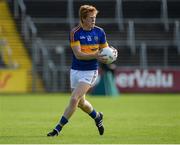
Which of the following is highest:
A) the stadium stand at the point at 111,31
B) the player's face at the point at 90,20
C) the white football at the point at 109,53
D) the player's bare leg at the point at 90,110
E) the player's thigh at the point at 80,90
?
the player's face at the point at 90,20

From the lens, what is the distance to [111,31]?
34.0 m

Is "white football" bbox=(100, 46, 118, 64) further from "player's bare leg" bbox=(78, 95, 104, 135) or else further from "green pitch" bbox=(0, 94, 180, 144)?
"green pitch" bbox=(0, 94, 180, 144)

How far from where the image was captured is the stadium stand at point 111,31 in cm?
3197

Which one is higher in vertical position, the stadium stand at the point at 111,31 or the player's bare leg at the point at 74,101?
the player's bare leg at the point at 74,101

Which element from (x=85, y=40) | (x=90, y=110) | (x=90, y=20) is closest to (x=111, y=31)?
(x=90, y=110)

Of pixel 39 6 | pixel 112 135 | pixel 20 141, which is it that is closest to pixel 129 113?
pixel 112 135

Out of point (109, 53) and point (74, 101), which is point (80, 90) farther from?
point (109, 53)

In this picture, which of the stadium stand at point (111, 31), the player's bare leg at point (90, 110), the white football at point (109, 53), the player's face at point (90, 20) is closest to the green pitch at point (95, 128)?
the player's bare leg at point (90, 110)

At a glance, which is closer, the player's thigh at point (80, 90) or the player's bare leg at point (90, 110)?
the player's thigh at point (80, 90)

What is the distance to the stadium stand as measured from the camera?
105 ft

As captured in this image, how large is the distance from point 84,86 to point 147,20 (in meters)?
23.4

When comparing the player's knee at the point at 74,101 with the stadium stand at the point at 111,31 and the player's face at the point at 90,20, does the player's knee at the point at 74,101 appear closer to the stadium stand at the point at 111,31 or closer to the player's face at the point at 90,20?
the player's face at the point at 90,20

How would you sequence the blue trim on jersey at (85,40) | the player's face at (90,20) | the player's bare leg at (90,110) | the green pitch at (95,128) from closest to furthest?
the green pitch at (95,128) < the player's face at (90,20) < the blue trim on jersey at (85,40) < the player's bare leg at (90,110)

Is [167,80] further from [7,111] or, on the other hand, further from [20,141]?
[20,141]
